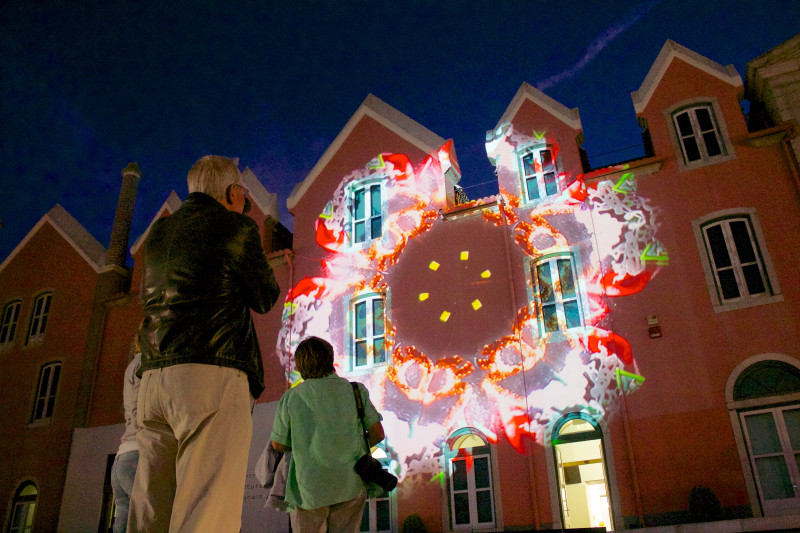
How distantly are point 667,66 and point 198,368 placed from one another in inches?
542

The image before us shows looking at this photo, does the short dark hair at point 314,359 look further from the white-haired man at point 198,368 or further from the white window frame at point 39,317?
the white window frame at point 39,317

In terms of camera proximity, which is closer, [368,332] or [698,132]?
[698,132]

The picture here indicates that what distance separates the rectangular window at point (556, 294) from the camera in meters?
12.5

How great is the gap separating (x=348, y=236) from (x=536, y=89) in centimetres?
564

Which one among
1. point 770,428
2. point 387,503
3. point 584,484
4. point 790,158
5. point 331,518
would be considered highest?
point 790,158

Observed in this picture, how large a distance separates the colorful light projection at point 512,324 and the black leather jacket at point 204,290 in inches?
382

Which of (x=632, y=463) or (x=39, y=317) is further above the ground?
(x=39, y=317)

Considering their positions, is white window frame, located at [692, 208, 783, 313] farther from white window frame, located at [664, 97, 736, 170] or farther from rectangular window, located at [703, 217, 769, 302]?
white window frame, located at [664, 97, 736, 170]

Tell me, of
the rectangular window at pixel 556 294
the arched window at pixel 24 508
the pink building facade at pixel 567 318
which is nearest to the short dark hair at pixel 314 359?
the pink building facade at pixel 567 318

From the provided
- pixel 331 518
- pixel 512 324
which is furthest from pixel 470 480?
pixel 331 518

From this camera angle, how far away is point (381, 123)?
1612 cm

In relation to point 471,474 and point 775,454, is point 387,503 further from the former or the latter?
point 775,454

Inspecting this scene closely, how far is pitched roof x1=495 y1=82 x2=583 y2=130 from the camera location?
14.0 m

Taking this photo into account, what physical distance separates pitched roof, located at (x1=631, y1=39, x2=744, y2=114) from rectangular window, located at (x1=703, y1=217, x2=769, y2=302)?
10.9ft
